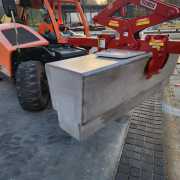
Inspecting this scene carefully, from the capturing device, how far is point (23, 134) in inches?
93.4

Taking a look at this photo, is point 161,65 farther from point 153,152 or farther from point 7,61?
point 7,61

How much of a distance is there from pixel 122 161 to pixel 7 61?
79.1 inches

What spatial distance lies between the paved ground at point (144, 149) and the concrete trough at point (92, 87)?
1.40ft

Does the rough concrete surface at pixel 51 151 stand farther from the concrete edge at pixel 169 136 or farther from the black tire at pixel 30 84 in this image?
the concrete edge at pixel 169 136

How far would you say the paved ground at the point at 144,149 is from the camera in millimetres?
1933

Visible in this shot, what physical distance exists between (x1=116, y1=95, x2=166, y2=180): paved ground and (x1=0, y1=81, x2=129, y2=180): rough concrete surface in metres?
0.11

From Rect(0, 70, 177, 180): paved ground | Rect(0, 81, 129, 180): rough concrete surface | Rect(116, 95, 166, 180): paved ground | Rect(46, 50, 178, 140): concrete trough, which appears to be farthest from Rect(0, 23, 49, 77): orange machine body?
Rect(116, 95, 166, 180): paved ground

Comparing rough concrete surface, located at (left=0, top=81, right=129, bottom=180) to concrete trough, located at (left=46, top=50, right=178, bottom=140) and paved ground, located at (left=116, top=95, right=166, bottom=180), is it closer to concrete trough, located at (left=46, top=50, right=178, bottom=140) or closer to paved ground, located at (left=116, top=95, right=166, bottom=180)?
paved ground, located at (left=116, top=95, right=166, bottom=180)

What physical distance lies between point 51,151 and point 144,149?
3.23 feet

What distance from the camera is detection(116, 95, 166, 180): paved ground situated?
76.1 inches

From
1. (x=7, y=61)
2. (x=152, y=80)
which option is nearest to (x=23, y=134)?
(x=7, y=61)

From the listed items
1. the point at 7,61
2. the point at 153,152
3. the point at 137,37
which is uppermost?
the point at 137,37

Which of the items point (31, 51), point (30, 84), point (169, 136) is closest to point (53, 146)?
point (30, 84)

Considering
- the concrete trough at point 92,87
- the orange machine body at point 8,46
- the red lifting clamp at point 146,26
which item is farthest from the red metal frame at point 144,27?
the orange machine body at point 8,46
